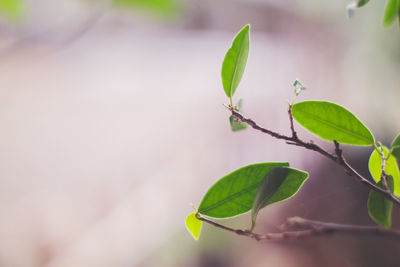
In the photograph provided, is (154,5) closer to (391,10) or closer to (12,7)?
(12,7)

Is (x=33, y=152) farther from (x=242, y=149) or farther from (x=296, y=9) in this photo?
(x=296, y=9)

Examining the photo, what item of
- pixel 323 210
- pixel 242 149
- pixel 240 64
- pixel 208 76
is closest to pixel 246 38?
pixel 240 64

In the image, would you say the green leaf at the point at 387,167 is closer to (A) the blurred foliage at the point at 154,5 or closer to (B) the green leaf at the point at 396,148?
(B) the green leaf at the point at 396,148

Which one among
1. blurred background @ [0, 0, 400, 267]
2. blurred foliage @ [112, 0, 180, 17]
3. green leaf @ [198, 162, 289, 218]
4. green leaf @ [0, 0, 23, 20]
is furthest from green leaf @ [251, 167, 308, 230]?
blurred background @ [0, 0, 400, 267]

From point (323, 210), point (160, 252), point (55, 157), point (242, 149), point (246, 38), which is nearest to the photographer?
point (246, 38)

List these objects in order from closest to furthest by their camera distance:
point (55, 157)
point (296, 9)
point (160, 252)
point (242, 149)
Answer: point (160, 252) → point (242, 149) → point (55, 157) → point (296, 9)

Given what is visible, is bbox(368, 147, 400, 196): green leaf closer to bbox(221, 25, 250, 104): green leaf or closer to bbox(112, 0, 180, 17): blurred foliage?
bbox(221, 25, 250, 104): green leaf
